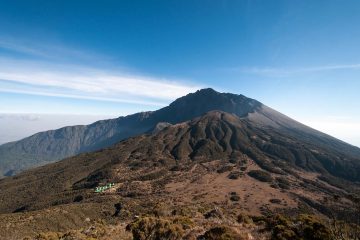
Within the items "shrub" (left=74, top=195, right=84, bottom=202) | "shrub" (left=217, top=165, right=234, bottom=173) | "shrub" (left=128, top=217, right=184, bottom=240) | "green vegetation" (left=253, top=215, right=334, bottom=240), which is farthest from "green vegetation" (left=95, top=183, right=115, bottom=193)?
"green vegetation" (left=253, top=215, right=334, bottom=240)

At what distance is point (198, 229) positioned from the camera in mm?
26141

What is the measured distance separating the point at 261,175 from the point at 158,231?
145 meters

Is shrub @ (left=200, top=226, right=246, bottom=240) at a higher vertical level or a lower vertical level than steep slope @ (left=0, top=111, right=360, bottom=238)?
higher

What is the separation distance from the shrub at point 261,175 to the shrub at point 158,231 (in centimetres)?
13705

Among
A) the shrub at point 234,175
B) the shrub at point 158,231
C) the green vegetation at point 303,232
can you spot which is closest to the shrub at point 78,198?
the shrub at point 234,175

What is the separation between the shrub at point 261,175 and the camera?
157688 millimetres

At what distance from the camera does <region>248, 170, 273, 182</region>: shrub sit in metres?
158

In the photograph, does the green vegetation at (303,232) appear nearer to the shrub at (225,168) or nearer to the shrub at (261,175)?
the shrub at (261,175)

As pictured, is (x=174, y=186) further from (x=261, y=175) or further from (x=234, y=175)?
(x=261, y=175)

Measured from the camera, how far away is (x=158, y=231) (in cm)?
2591

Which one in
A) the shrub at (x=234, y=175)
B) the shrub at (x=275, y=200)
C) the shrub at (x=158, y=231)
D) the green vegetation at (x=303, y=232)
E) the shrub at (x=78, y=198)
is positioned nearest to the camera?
the green vegetation at (x=303, y=232)

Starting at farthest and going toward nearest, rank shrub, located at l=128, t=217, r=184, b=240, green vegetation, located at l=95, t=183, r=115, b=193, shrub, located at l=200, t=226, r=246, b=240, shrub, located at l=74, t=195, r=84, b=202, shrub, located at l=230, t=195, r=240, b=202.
A: green vegetation, located at l=95, t=183, r=115, b=193 → shrub, located at l=74, t=195, r=84, b=202 → shrub, located at l=230, t=195, r=240, b=202 → shrub, located at l=128, t=217, r=184, b=240 → shrub, located at l=200, t=226, r=246, b=240

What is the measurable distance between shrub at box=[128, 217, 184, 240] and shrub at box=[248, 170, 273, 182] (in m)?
137

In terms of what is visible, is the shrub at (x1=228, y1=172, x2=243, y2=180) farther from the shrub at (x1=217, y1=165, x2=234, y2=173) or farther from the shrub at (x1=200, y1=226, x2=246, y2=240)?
the shrub at (x1=200, y1=226, x2=246, y2=240)
